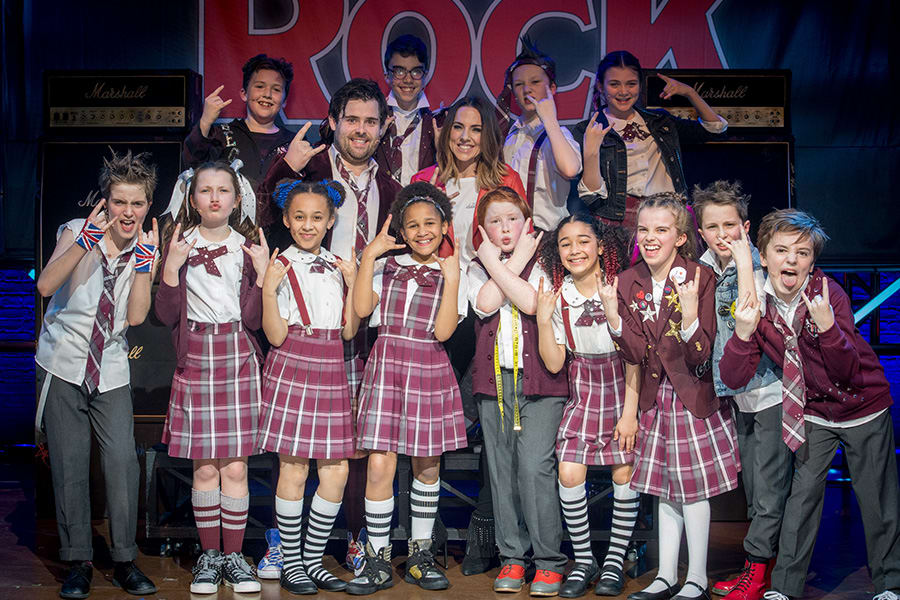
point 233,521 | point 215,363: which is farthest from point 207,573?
point 215,363

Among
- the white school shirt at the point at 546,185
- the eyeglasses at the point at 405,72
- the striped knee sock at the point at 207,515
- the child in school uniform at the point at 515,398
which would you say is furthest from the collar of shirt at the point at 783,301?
the striped knee sock at the point at 207,515

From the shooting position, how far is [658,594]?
12.3ft

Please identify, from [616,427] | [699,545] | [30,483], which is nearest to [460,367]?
[616,427]

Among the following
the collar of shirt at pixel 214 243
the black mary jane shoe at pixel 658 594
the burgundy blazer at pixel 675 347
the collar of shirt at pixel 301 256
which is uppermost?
the collar of shirt at pixel 214 243

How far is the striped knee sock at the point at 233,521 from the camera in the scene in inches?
158

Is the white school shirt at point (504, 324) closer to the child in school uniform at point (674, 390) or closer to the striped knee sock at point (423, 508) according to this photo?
the child in school uniform at point (674, 390)

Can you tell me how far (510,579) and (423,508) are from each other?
1.52ft

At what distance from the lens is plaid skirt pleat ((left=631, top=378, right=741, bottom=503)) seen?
3.71 meters

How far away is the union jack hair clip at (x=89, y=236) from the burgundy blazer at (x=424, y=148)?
55.3 inches

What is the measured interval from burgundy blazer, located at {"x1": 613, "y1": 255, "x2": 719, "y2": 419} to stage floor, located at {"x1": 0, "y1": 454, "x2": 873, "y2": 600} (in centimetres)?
87

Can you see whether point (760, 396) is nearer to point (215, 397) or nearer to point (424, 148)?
point (424, 148)

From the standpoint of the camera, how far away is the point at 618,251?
410 centimetres

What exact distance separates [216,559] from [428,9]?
10.9 feet

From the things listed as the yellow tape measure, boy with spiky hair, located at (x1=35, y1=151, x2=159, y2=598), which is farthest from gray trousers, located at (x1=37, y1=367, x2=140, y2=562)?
the yellow tape measure
